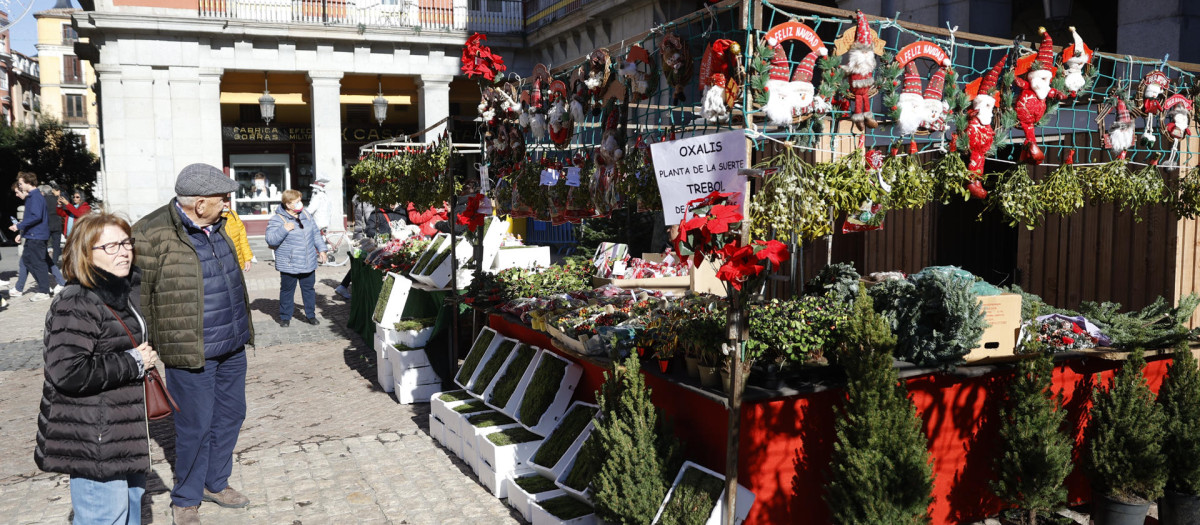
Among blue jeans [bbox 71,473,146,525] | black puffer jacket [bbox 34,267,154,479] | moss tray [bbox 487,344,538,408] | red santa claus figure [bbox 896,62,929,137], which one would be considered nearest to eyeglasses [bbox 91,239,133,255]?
black puffer jacket [bbox 34,267,154,479]

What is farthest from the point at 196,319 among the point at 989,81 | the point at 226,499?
the point at 989,81

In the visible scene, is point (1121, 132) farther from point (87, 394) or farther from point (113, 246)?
point (87, 394)

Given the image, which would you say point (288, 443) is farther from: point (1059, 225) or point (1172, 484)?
point (1059, 225)

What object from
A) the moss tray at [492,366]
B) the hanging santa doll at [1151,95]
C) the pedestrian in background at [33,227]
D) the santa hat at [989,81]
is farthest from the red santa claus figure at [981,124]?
the pedestrian in background at [33,227]

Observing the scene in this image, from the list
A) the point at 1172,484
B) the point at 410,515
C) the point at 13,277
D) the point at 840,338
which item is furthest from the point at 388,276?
the point at 13,277

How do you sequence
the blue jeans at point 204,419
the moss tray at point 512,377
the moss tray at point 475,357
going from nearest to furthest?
the blue jeans at point 204,419
the moss tray at point 512,377
the moss tray at point 475,357

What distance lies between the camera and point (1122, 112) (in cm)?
509

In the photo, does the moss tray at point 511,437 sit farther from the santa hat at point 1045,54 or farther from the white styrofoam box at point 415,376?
the santa hat at point 1045,54

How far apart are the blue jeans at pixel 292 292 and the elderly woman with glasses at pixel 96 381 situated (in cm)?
738

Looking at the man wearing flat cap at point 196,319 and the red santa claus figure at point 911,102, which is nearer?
the red santa claus figure at point 911,102

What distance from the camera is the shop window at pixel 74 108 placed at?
208 ft

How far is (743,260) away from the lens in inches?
136

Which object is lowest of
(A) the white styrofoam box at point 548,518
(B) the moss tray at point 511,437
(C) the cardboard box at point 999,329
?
(A) the white styrofoam box at point 548,518

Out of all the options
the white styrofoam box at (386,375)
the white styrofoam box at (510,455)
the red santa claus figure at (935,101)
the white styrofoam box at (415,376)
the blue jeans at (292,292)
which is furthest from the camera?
the blue jeans at (292,292)
